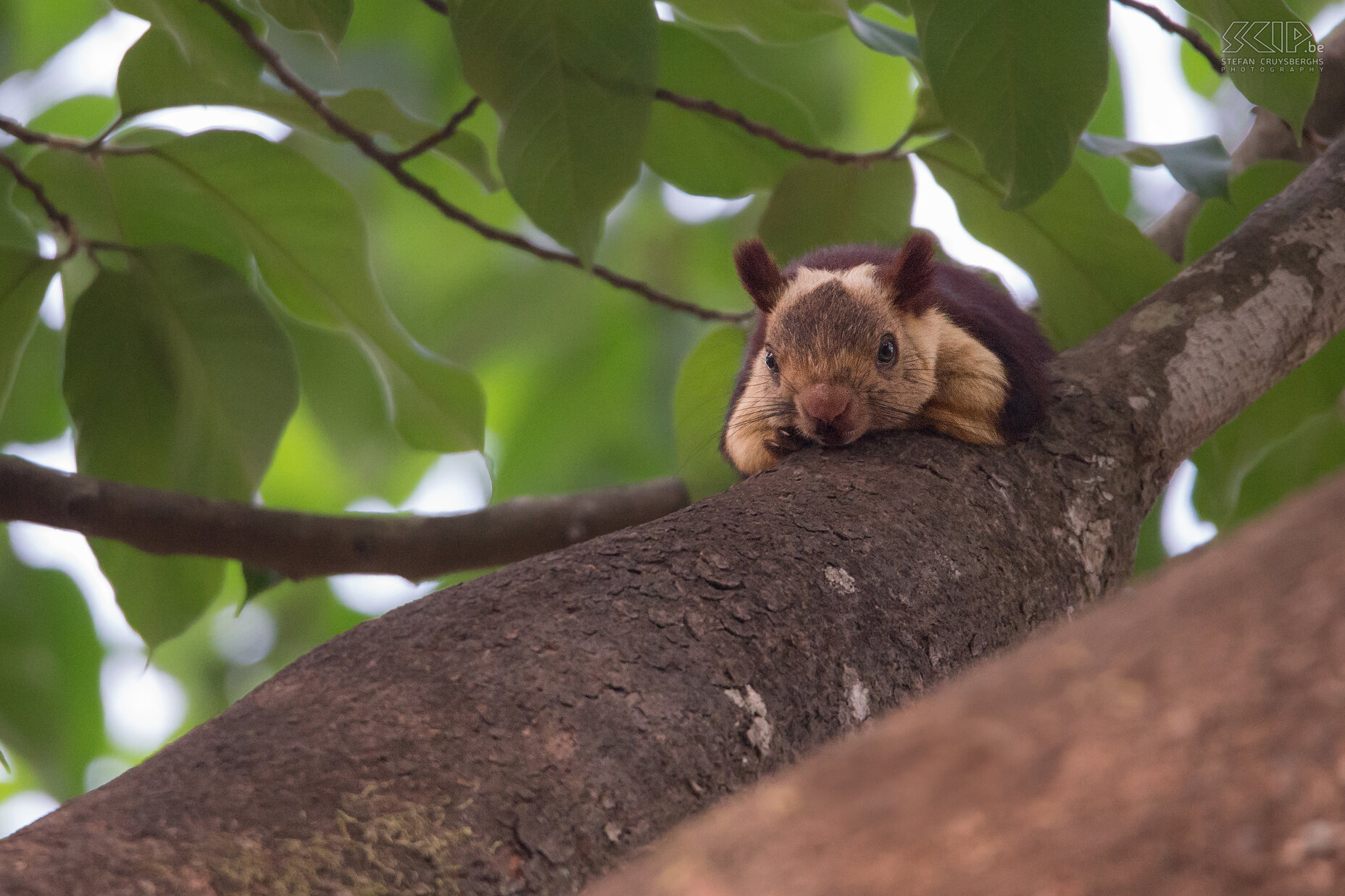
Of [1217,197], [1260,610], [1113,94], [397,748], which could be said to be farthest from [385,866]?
[1113,94]

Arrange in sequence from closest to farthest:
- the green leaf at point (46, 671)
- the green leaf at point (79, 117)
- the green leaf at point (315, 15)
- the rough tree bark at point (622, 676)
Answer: the rough tree bark at point (622, 676), the green leaf at point (315, 15), the green leaf at point (46, 671), the green leaf at point (79, 117)

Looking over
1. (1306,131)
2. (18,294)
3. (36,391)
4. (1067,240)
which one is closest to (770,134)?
(1067,240)

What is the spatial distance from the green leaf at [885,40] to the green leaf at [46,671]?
1827 millimetres

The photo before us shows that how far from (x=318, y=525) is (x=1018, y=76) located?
1.16 metres

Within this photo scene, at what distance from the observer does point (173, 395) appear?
1.76m

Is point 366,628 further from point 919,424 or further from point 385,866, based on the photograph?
point 919,424

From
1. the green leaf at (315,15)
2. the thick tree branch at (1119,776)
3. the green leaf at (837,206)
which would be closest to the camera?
the thick tree branch at (1119,776)

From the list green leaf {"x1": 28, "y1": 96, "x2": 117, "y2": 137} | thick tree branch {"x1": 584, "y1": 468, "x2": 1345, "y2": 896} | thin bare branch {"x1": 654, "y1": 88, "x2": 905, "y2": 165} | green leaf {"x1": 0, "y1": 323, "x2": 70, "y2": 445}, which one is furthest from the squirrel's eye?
green leaf {"x1": 28, "y1": 96, "x2": 117, "y2": 137}

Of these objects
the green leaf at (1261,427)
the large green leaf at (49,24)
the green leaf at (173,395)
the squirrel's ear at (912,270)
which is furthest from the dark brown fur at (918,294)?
the large green leaf at (49,24)

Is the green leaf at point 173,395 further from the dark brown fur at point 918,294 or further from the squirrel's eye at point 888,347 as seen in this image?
the squirrel's eye at point 888,347

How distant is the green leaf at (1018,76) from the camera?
132 centimetres

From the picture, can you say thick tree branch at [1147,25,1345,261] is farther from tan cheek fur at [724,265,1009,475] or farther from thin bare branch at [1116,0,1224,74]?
tan cheek fur at [724,265,1009,475]

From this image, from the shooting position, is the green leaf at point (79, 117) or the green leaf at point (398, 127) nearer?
the green leaf at point (398, 127)

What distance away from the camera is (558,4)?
137cm
